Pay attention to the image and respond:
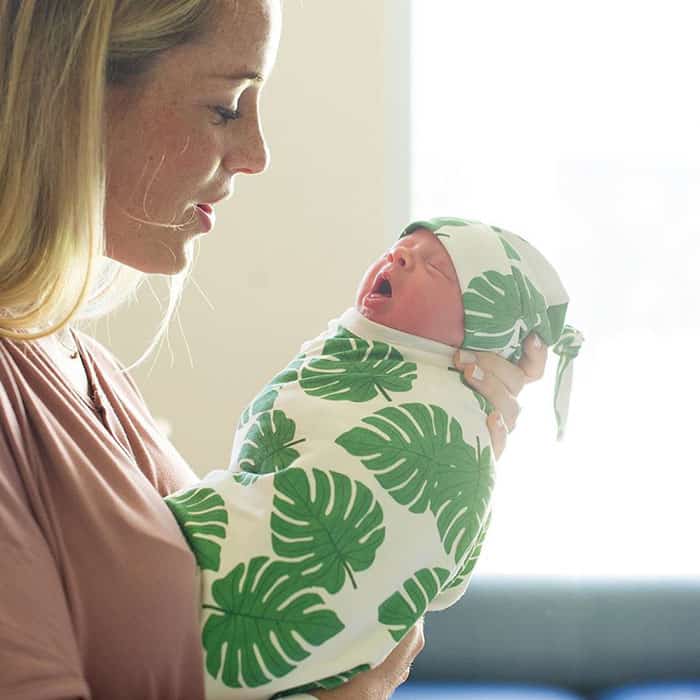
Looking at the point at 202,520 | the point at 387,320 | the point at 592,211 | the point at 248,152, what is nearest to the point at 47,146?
the point at 248,152

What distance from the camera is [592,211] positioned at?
10.3 ft

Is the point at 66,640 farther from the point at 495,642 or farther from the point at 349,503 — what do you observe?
the point at 495,642

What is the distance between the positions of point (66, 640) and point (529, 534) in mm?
2396

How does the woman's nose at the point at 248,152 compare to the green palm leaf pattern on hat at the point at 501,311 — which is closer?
the woman's nose at the point at 248,152

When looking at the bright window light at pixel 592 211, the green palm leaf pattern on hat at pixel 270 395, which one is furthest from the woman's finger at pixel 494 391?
the bright window light at pixel 592 211

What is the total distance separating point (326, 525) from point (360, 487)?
6 centimetres

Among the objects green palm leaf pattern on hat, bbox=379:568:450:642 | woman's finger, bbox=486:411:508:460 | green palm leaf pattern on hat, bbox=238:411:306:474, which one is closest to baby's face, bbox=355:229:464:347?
woman's finger, bbox=486:411:508:460

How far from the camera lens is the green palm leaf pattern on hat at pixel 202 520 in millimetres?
1091

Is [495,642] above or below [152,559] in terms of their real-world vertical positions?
below

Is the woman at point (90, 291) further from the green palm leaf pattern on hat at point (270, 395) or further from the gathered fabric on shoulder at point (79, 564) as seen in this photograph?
the green palm leaf pattern on hat at point (270, 395)

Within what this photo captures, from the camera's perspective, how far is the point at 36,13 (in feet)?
3.55

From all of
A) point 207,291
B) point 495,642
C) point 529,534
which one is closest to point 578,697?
point 495,642

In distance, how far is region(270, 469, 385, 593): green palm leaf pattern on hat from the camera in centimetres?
112

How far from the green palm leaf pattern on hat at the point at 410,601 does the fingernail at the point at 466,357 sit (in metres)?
0.30
